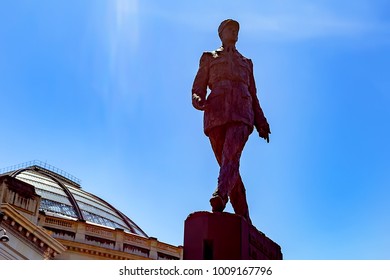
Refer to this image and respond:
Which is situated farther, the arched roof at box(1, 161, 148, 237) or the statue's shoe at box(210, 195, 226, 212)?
the arched roof at box(1, 161, 148, 237)

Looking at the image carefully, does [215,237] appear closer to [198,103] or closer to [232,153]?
[232,153]

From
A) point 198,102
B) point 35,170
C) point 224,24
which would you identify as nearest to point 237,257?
point 198,102

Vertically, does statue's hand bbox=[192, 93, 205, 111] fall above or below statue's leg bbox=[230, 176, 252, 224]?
above

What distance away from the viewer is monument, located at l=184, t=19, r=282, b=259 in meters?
7.65

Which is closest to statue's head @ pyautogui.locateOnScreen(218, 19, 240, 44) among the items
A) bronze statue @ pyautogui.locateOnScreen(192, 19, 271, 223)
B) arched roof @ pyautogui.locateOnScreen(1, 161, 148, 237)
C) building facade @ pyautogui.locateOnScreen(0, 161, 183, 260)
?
bronze statue @ pyautogui.locateOnScreen(192, 19, 271, 223)

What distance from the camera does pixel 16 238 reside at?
90.2 ft

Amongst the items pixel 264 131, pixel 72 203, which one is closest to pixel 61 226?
pixel 72 203

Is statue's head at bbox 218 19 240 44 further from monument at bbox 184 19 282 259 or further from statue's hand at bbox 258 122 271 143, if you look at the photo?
statue's hand at bbox 258 122 271 143

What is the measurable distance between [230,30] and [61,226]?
32.8 metres

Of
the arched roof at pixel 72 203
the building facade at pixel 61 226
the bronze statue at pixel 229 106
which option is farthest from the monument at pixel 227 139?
the arched roof at pixel 72 203

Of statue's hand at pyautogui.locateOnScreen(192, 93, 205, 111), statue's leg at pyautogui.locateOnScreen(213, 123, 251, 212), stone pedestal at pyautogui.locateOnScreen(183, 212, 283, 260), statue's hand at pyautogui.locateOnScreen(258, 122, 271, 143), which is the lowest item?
stone pedestal at pyautogui.locateOnScreen(183, 212, 283, 260)

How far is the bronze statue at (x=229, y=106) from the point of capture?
8.58 meters

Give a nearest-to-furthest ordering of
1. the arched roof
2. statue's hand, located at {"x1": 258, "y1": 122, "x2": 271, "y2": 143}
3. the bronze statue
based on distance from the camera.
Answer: the bronze statue < statue's hand, located at {"x1": 258, "y1": 122, "x2": 271, "y2": 143} < the arched roof

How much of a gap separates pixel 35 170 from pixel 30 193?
32.4 m
